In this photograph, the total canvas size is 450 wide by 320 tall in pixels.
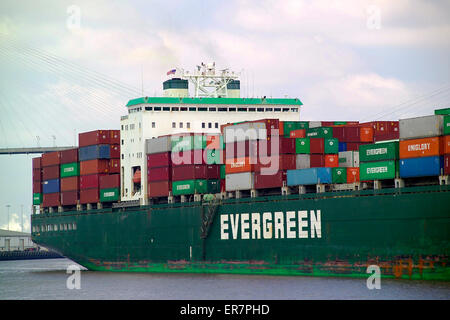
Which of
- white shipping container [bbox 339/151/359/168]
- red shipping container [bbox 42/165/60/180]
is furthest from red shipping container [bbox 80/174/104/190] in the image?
white shipping container [bbox 339/151/359/168]

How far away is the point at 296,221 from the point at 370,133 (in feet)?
26.5

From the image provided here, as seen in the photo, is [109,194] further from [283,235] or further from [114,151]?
[283,235]

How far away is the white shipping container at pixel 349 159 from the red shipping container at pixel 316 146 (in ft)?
4.70

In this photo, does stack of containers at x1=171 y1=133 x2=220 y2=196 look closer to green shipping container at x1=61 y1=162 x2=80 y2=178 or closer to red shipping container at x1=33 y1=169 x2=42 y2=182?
green shipping container at x1=61 y1=162 x2=80 y2=178

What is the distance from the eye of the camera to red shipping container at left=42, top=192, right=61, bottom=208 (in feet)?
243

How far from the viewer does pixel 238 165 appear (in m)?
57.3

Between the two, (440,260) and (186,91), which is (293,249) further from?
(186,91)

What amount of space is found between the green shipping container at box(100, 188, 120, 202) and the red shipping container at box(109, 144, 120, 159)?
255 cm

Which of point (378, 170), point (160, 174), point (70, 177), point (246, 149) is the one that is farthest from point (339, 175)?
point (70, 177)

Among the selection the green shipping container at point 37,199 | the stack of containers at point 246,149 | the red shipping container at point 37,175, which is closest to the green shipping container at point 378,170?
the stack of containers at point 246,149

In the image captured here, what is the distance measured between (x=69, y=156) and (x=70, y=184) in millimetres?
2194

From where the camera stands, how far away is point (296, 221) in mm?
53969

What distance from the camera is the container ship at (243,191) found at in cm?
4772

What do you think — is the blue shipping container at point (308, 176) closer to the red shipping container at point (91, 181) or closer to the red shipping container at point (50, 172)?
the red shipping container at point (91, 181)
